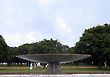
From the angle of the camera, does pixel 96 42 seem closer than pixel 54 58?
No

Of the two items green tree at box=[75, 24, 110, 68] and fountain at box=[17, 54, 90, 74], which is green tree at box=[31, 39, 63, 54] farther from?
fountain at box=[17, 54, 90, 74]

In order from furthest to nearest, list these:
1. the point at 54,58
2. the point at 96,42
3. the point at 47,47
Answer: the point at 47,47, the point at 96,42, the point at 54,58

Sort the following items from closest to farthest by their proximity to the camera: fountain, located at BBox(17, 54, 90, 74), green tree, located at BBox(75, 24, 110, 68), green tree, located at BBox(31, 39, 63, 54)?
1. fountain, located at BBox(17, 54, 90, 74)
2. green tree, located at BBox(75, 24, 110, 68)
3. green tree, located at BBox(31, 39, 63, 54)

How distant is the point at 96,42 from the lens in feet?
221

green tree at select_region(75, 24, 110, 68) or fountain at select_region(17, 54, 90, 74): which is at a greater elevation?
green tree at select_region(75, 24, 110, 68)

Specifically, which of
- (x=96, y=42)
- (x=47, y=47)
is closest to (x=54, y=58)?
(x=96, y=42)

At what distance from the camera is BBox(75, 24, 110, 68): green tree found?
217ft

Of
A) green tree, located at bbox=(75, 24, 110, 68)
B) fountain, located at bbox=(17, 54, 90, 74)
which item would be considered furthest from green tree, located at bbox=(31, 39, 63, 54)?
fountain, located at bbox=(17, 54, 90, 74)

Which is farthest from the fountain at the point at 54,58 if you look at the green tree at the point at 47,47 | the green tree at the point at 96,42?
the green tree at the point at 47,47

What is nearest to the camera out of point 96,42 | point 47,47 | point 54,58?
point 54,58

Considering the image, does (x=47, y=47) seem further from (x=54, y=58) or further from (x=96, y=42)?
(x=54, y=58)

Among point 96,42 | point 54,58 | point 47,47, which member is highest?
point 47,47

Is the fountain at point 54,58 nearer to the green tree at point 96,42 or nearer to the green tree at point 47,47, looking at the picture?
the green tree at point 96,42

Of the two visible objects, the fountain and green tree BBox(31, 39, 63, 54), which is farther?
green tree BBox(31, 39, 63, 54)
